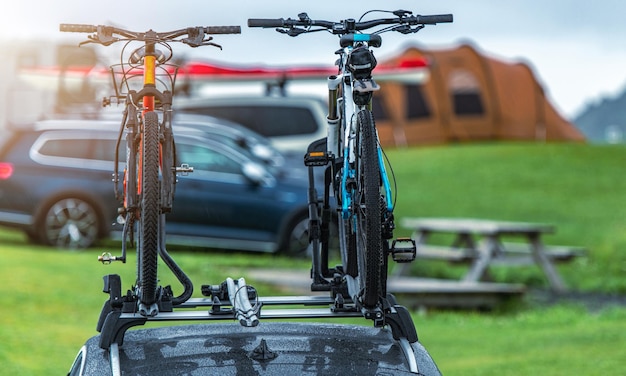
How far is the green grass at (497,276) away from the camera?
1000 centimetres

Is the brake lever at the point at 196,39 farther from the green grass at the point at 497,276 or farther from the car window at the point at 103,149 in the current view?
the car window at the point at 103,149

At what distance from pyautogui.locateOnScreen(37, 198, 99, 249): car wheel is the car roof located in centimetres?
1223

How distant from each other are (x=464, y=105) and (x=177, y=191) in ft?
58.8

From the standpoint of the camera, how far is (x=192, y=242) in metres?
15.4

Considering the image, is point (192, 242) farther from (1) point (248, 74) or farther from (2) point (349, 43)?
(2) point (349, 43)

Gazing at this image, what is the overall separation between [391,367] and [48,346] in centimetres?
750

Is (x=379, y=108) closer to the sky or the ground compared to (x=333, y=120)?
closer to the ground

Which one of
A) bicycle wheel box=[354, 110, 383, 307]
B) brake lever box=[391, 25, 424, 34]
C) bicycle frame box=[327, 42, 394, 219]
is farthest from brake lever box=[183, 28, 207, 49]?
brake lever box=[391, 25, 424, 34]

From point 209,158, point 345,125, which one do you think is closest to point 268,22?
point 345,125

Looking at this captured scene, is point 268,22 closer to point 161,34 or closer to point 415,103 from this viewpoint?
point 161,34

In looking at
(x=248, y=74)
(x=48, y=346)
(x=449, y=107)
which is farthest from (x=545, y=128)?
(x=48, y=346)

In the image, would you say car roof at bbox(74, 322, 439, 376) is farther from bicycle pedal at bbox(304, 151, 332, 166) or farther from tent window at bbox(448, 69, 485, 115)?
tent window at bbox(448, 69, 485, 115)

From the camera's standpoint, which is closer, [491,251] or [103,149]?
[491,251]

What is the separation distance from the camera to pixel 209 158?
50.0 ft
